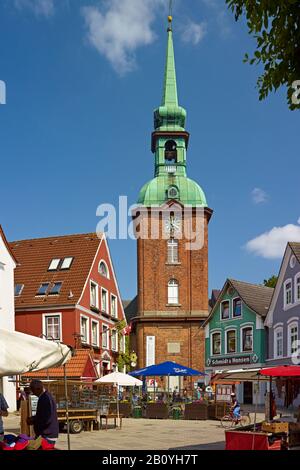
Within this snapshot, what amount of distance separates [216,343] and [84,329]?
15626mm

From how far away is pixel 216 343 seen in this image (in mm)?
49594

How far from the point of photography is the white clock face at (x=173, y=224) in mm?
61156

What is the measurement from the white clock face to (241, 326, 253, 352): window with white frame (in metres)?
17.4

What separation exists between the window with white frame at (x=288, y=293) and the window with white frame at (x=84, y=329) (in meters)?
12.1

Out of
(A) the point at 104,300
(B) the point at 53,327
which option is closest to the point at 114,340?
(A) the point at 104,300

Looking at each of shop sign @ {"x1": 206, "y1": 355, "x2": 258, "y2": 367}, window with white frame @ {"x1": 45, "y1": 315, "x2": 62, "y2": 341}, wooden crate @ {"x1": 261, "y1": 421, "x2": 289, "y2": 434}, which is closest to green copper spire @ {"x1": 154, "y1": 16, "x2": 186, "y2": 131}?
Answer: shop sign @ {"x1": 206, "y1": 355, "x2": 258, "y2": 367}

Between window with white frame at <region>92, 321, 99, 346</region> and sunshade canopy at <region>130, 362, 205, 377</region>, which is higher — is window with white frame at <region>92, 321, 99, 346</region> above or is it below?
above

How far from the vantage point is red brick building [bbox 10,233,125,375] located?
36.0 meters

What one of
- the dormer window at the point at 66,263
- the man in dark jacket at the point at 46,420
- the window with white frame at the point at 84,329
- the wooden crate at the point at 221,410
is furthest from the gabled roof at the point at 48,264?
the man in dark jacket at the point at 46,420

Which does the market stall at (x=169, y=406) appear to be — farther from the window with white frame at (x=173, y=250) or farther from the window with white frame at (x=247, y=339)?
the window with white frame at (x=173, y=250)

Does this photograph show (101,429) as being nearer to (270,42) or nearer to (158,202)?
(270,42)

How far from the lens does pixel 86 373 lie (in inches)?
1232

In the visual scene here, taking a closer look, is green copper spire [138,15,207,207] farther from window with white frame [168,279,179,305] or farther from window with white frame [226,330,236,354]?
window with white frame [226,330,236,354]

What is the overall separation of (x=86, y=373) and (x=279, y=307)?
14.8 metres
